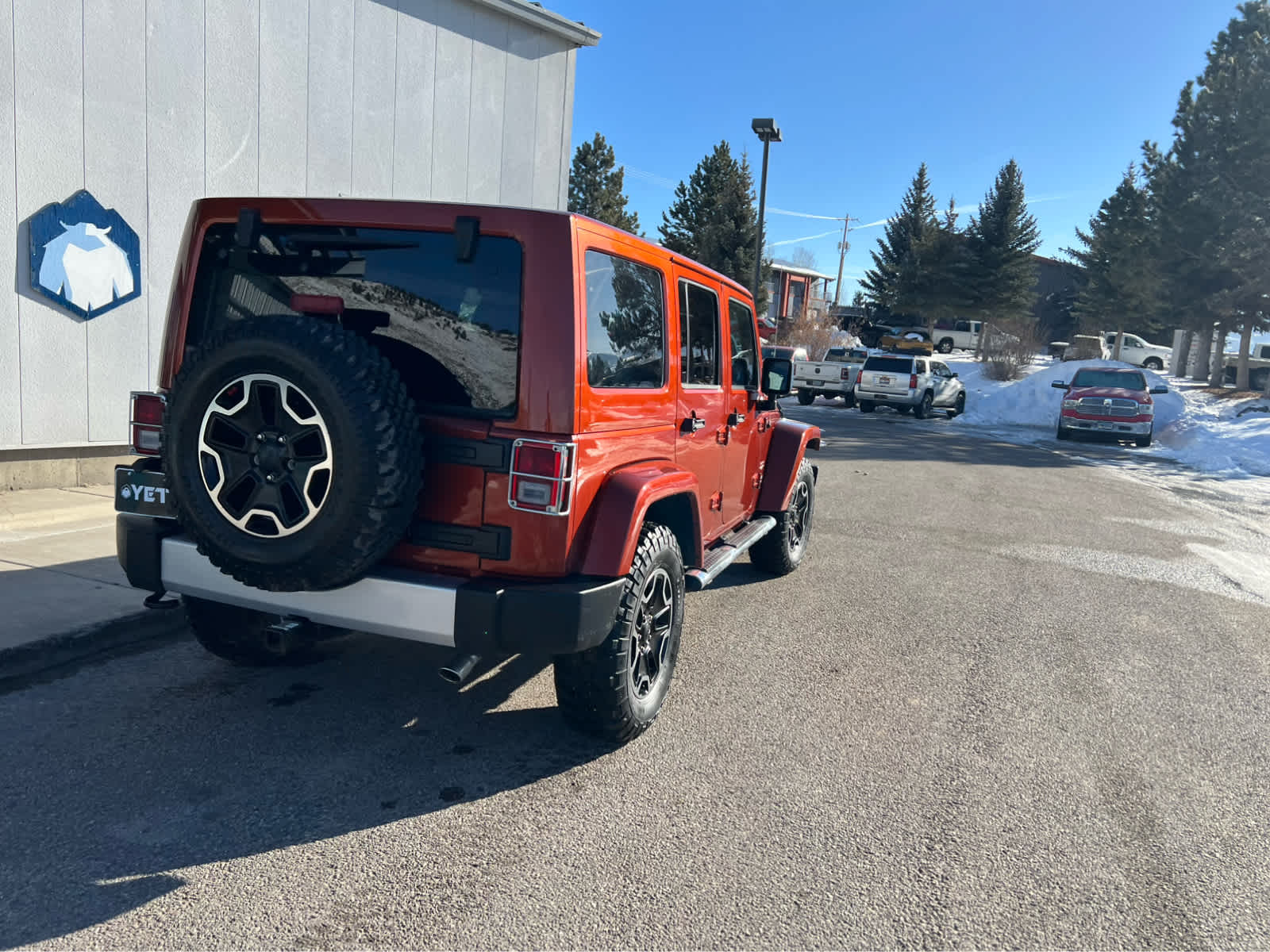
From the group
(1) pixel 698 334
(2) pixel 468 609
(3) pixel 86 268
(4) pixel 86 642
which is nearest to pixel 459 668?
(2) pixel 468 609

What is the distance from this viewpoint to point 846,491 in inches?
440

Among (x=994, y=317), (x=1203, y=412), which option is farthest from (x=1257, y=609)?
(x=994, y=317)

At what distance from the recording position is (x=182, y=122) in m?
7.99

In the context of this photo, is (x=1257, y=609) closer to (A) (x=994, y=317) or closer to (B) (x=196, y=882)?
(B) (x=196, y=882)

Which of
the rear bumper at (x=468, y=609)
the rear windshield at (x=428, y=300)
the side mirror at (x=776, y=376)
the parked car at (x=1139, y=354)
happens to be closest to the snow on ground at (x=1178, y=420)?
the parked car at (x=1139, y=354)

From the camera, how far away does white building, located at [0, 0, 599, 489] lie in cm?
706

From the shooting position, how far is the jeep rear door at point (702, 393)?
4.35 m

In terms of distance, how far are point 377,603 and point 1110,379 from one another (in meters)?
21.6

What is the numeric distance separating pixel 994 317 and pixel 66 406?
48.2 m

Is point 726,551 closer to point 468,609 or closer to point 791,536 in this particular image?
point 791,536

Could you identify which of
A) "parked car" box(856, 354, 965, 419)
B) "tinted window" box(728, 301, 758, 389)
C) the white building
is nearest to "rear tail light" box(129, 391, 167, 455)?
"tinted window" box(728, 301, 758, 389)

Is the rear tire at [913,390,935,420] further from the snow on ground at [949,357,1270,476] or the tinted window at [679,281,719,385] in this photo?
the tinted window at [679,281,719,385]

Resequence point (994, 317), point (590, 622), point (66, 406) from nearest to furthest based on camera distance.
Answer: point (590, 622), point (66, 406), point (994, 317)

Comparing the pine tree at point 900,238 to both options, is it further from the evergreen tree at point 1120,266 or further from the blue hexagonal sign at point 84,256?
the blue hexagonal sign at point 84,256
